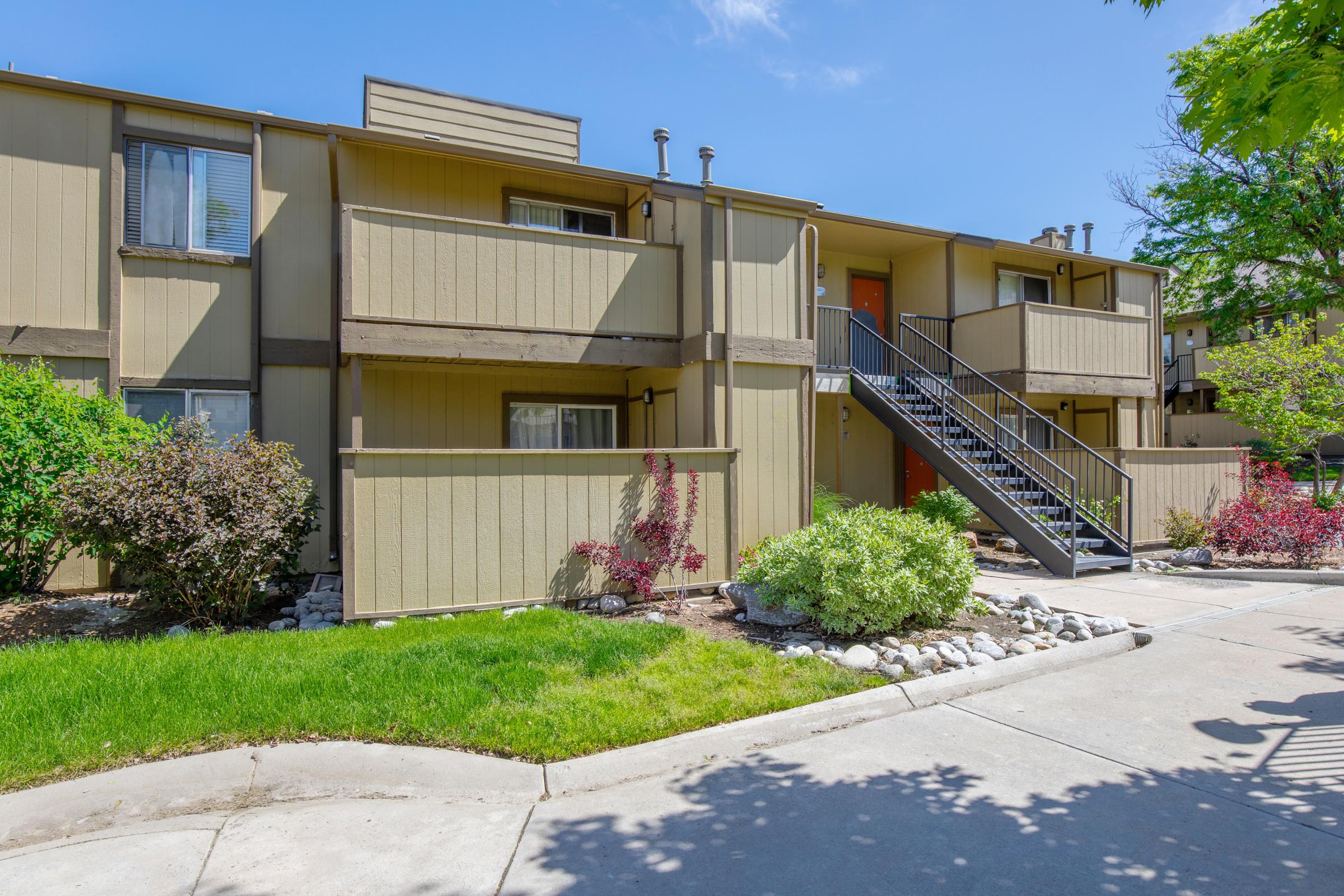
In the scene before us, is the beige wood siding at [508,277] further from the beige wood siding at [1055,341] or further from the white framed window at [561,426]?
the beige wood siding at [1055,341]

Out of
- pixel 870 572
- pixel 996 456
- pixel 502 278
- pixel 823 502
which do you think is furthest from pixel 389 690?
pixel 996 456

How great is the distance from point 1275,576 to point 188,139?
14.4 m

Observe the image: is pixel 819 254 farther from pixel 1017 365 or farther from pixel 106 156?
pixel 106 156

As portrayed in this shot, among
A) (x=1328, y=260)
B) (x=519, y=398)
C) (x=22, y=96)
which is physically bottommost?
(x=519, y=398)

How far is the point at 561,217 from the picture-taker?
11023 millimetres

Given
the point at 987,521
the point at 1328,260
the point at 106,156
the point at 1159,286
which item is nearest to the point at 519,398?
the point at 106,156

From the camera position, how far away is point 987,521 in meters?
13.0

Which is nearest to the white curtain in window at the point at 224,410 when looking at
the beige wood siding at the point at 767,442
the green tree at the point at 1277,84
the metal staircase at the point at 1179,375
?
the beige wood siding at the point at 767,442

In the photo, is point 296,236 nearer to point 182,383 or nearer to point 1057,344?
point 182,383

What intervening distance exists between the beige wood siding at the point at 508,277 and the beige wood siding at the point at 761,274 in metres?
0.88

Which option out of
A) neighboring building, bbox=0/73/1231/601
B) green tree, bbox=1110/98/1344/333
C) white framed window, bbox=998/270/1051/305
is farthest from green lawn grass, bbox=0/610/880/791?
green tree, bbox=1110/98/1344/333

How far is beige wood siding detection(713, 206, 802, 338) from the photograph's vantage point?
8.95 m

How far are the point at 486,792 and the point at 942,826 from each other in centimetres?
220

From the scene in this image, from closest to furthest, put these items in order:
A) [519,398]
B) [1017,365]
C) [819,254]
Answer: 1. [519,398]
2. [1017,365]
3. [819,254]
